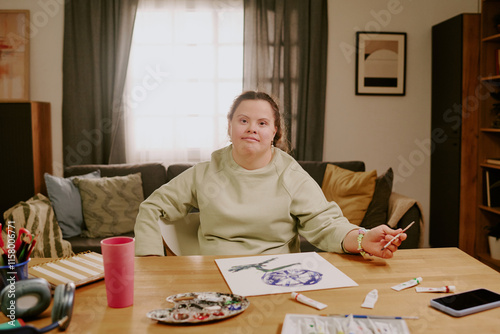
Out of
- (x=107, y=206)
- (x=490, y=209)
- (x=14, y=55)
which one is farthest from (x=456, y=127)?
(x=14, y=55)

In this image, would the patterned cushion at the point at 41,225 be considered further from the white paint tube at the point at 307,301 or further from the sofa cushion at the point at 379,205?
the white paint tube at the point at 307,301

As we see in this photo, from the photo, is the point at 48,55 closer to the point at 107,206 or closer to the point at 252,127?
the point at 107,206

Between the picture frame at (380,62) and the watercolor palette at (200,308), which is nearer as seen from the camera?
the watercolor palette at (200,308)

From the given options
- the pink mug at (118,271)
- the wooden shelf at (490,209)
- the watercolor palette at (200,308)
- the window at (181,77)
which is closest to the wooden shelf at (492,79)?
the wooden shelf at (490,209)

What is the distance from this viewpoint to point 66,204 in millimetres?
2910

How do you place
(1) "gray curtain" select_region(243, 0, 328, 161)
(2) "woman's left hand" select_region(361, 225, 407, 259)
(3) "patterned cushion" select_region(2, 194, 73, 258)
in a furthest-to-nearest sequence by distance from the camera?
(1) "gray curtain" select_region(243, 0, 328, 161)
(3) "patterned cushion" select_region(2, 194, 73, 258)
(2) "woman's left hand" select_region(361, 225, 407, 259)

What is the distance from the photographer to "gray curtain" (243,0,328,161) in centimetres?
367

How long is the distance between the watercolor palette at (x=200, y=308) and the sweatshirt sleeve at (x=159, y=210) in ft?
1.43

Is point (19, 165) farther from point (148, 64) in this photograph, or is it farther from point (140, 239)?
point (140, 239)

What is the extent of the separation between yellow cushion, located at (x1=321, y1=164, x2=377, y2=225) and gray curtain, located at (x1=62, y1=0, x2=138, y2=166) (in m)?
1.71

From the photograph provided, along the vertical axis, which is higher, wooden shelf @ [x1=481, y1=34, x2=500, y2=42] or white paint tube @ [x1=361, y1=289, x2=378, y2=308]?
wooden shelf @ [x1=481, y1=34, x2=500, y2=42]

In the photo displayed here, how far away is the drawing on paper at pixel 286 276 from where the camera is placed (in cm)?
108

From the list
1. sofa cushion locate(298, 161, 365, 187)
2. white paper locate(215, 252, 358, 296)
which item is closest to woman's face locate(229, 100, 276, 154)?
white paper locate(215, 252, 358, 296)

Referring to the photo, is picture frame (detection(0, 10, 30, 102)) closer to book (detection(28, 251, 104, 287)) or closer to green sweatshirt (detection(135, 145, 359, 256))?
green sweatshirt (detection(135, 145, 359, 256))
